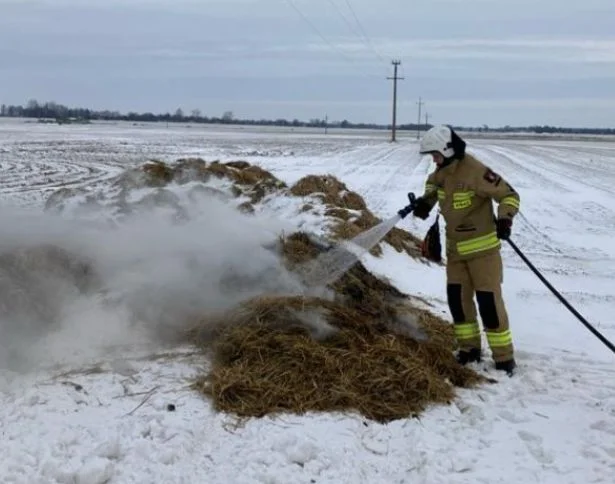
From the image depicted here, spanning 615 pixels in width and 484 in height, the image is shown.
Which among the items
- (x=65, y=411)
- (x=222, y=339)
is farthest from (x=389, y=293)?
(x=65, y=411)

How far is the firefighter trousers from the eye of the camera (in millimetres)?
5508

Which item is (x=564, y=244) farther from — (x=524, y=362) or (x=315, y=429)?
(x=315, y=429)

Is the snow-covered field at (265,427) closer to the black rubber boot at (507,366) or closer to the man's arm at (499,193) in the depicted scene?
the black rubber boot at (507,366)

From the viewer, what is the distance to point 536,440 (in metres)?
4.43

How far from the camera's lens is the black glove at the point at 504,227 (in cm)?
517

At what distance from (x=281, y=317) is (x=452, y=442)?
169cm

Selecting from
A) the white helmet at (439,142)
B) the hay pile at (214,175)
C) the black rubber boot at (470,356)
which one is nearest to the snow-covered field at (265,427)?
the black rubber boot at (470,356)

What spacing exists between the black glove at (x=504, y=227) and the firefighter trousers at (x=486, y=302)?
1.17 feet

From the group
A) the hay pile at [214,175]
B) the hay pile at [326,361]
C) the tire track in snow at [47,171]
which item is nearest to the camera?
the hay pile at [326,361]

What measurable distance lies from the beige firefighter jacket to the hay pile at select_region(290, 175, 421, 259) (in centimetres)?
368

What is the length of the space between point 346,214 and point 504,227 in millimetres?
6094

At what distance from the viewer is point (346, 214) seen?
11211mm

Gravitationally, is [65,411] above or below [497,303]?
below

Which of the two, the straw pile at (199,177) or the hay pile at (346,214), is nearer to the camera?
the hay pile at (346,214)
